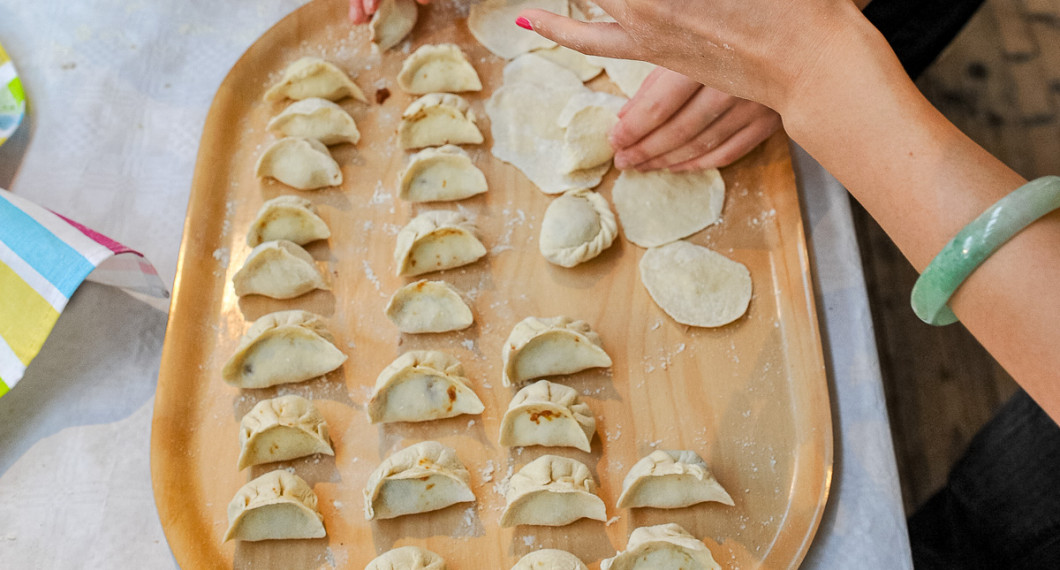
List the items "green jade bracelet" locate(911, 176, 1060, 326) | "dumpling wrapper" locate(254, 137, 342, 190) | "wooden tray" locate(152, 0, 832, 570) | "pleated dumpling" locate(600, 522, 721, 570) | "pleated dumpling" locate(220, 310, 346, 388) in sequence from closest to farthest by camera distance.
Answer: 1. "green jade bracelet" locate(911, 176, 1060, 326)
2. "pleated dumpling" locate(600, 522, 721, 570)
3. "wooden tray" locate(152, 0, 832, 570)
4. "pleated dumpling" locate(220, 310, 346, 388)
5. "dumpling wrapper" locate(254, 137, 342, 190)

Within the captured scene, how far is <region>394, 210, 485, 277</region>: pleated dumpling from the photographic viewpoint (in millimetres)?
1591

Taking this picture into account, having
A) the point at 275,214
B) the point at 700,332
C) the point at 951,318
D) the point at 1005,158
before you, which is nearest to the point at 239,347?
the point at 275,214

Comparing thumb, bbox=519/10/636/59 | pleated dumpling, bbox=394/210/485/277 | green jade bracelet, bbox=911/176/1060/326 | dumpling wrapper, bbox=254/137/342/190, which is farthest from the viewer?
dumpling wrapper, bbox=254/137/342/190

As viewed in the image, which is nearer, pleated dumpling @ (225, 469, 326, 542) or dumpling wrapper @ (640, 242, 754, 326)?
pleated dumpling @ (225, 469, 326, 542)

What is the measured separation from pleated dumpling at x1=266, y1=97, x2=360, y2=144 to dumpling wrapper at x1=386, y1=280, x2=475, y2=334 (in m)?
0.48

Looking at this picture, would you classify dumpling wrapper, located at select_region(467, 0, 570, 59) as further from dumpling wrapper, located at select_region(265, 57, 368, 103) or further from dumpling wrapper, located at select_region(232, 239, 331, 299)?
dumpling wrapper, located at select_region(232, 239, 331, 299)

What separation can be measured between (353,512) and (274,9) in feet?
4.96

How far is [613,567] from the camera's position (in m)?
1.25

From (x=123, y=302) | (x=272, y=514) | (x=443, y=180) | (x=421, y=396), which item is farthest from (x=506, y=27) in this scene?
(x=272, y=514)

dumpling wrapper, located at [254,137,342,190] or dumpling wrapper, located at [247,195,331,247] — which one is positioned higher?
dumpling wrapper, located at [254,137,342,190]

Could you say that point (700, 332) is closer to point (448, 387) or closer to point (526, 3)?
point (448, 387)

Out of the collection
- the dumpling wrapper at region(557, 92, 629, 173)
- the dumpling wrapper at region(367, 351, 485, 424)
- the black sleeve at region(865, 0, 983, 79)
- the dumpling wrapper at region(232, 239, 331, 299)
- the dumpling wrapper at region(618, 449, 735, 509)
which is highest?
the black sleeve at region(865, 0, 983, 79)

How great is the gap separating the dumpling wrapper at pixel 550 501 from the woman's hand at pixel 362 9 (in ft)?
4.16

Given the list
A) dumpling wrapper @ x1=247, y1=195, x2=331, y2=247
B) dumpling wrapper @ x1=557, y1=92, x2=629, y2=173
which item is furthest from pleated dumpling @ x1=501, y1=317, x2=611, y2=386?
dumpling wrapper @ x1=247, y1=195, x2=331, y2=247
